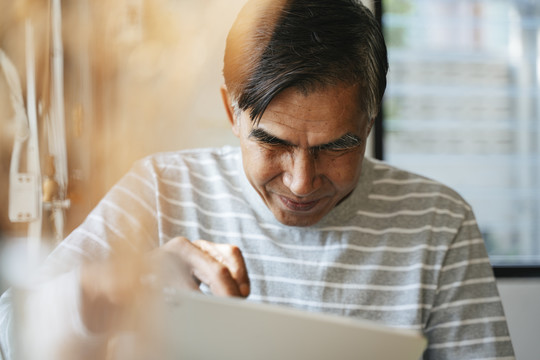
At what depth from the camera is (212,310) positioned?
16.1 inches

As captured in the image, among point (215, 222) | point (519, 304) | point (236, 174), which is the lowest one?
point (519, 304)

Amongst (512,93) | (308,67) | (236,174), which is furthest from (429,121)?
(308,67)

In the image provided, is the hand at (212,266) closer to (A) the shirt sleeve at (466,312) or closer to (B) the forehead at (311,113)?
(B) the forehead at (311,113)

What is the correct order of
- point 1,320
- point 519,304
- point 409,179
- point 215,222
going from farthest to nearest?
point 519,304, point 409,179, point 215,222, point 1,320

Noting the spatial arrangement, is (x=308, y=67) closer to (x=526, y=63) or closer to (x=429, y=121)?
(x=429, y=121)

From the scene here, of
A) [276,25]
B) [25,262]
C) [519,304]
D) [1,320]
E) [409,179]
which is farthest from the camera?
[519,304]

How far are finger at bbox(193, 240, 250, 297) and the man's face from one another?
1.14 ft

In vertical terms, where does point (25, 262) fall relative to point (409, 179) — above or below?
above

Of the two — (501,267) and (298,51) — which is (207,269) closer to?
(298,51)

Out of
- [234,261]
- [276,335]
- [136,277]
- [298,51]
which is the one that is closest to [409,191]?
[298,51]

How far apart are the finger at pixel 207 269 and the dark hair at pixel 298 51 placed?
1.32 feet

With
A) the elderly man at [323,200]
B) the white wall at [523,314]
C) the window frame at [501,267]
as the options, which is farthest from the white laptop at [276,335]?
the white wall at [523,314]

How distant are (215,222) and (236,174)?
146mm

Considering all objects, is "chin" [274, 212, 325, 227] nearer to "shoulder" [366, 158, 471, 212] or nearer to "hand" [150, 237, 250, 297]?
"shoulder" [366, 158, 471, 212]
